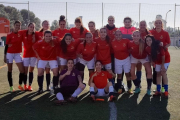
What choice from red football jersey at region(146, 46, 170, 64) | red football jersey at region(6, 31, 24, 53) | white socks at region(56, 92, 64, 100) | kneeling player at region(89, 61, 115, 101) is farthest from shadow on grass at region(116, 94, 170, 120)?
red football jersey at region(6, 31, 24, 53)

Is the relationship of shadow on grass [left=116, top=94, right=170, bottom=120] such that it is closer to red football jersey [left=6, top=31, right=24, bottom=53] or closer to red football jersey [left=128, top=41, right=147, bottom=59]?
red football jersey [left=128, top=41, right=147, bottom=59]

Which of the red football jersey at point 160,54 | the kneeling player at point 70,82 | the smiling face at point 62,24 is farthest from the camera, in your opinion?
the smiling face at point 62,24

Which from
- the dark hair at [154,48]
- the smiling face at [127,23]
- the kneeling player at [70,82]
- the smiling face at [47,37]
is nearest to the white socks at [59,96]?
the kneeling player at [70,82]

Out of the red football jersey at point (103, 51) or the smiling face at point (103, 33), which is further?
the red football jersey at point (103, 51)

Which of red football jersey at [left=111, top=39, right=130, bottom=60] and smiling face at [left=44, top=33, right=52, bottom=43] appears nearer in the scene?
smiling face at [left=44, top=33, right=52, bottom=43]

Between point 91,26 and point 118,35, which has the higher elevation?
point 91,26

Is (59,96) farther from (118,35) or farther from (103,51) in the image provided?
(118,35)

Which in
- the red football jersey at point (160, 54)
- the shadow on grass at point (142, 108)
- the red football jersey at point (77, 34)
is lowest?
the shadow on grass at point (142, 108)

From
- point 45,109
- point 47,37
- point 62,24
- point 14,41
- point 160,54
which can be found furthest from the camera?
point 62,24

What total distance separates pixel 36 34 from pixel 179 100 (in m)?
3.86

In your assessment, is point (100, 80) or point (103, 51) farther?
point (103, 51)

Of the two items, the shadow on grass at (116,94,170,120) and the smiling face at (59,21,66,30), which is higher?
the smiling face at (59,21,66,30)

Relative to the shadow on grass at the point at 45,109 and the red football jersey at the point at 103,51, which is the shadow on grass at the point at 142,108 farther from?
the red football jersey at the point at 103,51

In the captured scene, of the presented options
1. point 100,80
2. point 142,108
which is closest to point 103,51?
point 100,80
